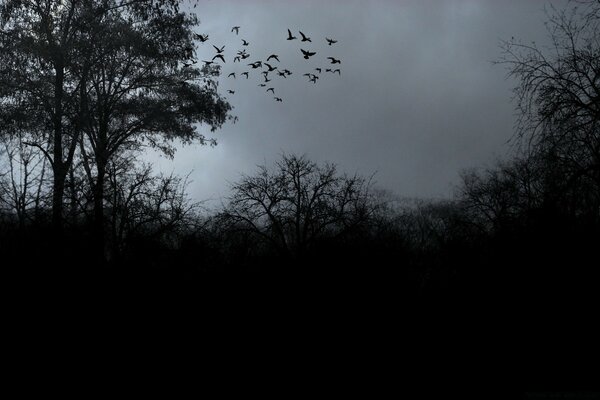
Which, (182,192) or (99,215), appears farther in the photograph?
(182,192)

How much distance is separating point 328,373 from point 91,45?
1657 centimetres

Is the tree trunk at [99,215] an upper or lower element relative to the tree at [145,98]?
lower

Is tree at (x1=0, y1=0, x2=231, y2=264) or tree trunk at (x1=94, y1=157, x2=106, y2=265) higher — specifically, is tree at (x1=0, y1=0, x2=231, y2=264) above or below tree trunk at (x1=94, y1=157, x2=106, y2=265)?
above

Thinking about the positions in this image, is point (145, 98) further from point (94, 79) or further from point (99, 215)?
point (99, 215)

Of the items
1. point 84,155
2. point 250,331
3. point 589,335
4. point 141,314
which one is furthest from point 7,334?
point 84,155

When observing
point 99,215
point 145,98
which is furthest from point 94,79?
point 99,215

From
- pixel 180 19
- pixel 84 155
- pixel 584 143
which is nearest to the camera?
pixel 584 143

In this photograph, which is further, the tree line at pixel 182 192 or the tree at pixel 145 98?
the tree at pixel 145 98

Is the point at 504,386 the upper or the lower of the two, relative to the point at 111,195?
lower

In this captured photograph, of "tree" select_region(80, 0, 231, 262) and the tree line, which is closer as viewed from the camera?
the tree line

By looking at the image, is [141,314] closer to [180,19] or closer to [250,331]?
[250,331]

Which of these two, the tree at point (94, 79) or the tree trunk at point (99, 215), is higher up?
the tree at point (94, 79)

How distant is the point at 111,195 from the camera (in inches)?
782

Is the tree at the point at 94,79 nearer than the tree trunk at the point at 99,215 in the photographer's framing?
No
